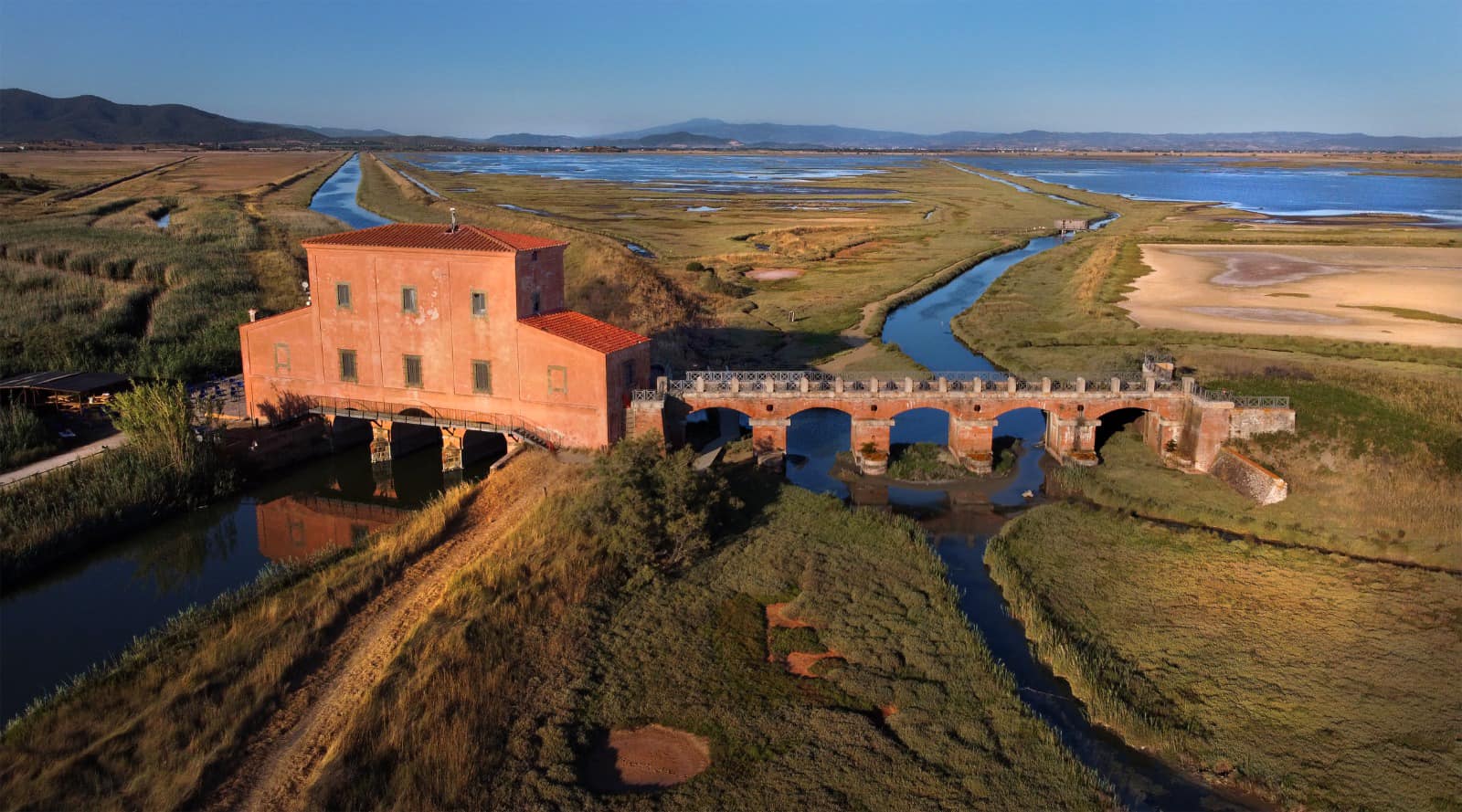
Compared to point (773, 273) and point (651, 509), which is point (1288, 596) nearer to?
point (651, 509)

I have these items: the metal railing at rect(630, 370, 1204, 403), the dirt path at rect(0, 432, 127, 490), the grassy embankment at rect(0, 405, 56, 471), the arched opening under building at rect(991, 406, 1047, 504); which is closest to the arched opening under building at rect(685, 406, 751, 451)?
the metal railing at rect(630, 370, 1204, 403)

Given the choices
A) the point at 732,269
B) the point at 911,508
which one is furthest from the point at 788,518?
the point at 732,269

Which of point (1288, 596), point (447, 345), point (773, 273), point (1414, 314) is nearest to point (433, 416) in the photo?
point (447, 345)

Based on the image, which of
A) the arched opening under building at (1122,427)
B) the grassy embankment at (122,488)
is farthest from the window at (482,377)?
the arched opening under building at (1122,427)

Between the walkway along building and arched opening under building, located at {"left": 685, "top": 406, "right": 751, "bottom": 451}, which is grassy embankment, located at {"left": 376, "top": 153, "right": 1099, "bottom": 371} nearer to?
arched opening under building, located at {"left": 685, "top": 406, "right": 751, "bottom": 451}

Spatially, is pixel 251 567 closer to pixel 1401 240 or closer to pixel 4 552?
pixel 4 552

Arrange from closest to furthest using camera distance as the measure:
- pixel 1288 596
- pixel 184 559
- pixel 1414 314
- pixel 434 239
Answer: pixel 1288 596 < pixel 184 559 < pixel 434 239 < pixel 1414 314
